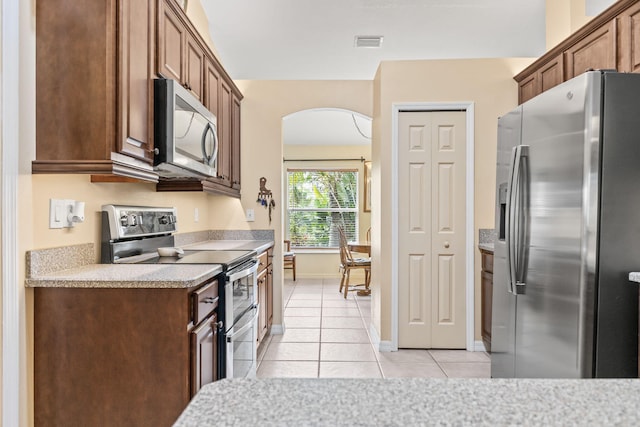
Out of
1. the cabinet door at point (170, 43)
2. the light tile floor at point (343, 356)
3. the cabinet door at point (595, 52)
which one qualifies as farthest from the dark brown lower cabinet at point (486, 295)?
the cabinet door at point (170, 43)

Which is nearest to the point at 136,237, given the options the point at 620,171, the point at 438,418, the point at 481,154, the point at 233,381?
the point at 233,381

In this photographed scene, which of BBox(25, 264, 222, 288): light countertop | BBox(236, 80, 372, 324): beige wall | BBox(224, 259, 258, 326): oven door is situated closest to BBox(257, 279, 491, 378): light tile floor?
BBox(236, 80, 372, 324): beige wall

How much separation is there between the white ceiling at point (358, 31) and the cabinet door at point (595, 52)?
42.3 inches

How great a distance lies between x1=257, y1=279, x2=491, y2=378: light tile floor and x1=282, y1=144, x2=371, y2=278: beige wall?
252 centimetres

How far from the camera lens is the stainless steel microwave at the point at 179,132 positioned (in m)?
1.99

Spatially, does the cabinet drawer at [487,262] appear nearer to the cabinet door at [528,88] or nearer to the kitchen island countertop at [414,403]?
the cabinet door at [528,88]

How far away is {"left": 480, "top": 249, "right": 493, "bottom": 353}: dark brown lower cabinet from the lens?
3.22 meters

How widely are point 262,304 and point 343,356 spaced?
0.78 m

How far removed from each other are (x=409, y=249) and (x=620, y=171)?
1912mm

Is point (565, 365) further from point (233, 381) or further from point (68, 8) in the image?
point (68, 8)

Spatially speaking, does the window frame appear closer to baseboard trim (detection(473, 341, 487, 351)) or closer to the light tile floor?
the light tile floor

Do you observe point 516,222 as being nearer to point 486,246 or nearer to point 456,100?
point 486,246

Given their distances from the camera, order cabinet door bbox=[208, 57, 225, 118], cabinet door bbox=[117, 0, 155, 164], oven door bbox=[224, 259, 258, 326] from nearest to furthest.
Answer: cabinet door bbox=[117, 0, 155, 164]
oven door bbox=[224, 259, 258, 326]
cabinet door bbox=[208, 57, 225, 118]

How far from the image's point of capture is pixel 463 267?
3447 mm
